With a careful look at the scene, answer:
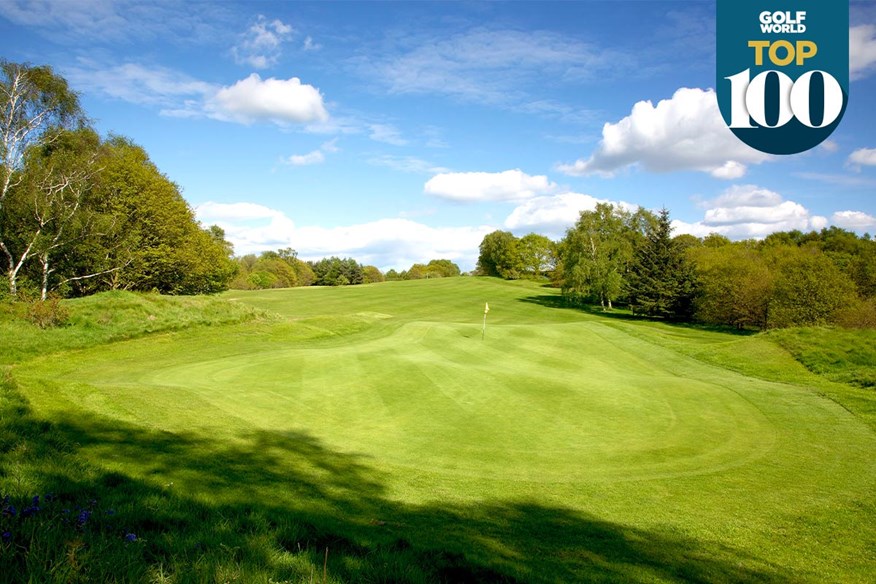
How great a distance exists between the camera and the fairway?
5078 mm

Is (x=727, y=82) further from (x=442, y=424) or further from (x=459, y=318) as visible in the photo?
(x=459, y=318)

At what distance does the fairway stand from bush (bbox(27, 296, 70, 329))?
2.83m

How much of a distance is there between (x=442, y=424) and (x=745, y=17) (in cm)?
2138

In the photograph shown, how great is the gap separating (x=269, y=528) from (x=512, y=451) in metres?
5.58

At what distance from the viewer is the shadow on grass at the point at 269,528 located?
289 centimetres

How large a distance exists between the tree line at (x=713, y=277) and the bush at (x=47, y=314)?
4664 centimetres

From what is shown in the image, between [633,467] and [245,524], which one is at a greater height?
[245,524]

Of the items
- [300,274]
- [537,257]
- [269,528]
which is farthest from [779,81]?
[300,274]

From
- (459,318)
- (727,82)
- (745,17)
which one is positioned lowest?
(459,318)

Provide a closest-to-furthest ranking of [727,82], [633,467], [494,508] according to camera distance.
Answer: [494,508] < [633,467] < [727,82]

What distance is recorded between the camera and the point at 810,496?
7.23 meters

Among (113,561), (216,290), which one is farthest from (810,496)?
(216,290)

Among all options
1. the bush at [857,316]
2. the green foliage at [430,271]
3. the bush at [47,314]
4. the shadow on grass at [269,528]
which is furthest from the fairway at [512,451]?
the green foliage at [430,271]

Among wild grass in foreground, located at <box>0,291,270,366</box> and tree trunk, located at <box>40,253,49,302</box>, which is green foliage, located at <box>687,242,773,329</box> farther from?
tree trunk, located at <box>40,253,49,302</box>
